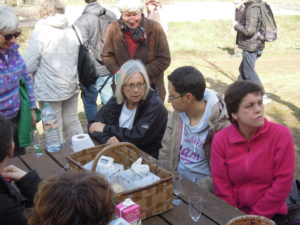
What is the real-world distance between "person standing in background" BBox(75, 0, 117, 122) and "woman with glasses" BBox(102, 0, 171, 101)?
1.46ft

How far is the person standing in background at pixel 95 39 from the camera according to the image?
4.51m

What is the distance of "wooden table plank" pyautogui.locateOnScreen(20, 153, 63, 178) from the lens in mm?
2615

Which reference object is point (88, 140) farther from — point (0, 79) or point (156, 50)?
point (156, 50)

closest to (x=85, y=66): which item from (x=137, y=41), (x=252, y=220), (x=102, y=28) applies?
(x=137, y=41)

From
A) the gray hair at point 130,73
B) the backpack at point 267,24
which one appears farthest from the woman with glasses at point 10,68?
the backpack at point 267,24

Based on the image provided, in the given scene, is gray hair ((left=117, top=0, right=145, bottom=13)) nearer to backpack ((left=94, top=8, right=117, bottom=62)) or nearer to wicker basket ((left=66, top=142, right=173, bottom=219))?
backpack ((left=94, top=8, right=117, bottom=62))

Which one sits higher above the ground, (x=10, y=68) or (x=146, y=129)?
(x=10, y=68)

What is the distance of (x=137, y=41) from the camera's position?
3.98 meters

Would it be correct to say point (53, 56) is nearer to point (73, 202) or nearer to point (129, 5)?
point (129, 5)

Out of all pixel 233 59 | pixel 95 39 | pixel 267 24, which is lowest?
pixel 233 59

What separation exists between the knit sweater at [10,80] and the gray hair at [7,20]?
0.21 meters

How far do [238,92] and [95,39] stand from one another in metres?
2.58

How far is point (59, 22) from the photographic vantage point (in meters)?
3.78

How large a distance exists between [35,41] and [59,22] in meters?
0.29
